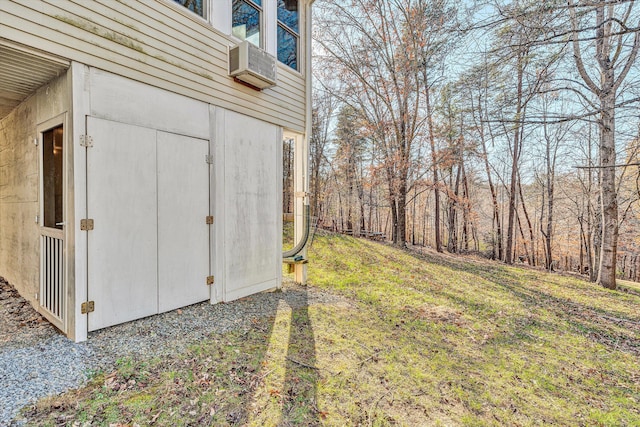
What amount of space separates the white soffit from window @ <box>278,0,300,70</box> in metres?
2.90

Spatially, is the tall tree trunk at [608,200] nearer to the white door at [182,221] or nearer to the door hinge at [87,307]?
the white door at [182,221]

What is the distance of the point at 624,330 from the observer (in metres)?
3.85

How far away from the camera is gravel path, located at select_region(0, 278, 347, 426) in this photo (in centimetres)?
203

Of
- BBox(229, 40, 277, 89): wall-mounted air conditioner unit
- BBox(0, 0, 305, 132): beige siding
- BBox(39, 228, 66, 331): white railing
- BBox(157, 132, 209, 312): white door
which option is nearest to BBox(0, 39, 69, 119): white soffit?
BBox(0, 0, 305, 132): beige siding

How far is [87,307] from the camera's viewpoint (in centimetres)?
264

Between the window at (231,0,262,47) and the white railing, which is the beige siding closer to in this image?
the window at (231,0,262,47)

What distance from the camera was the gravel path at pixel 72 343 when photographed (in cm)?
203

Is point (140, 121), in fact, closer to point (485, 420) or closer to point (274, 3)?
point (274, 3)

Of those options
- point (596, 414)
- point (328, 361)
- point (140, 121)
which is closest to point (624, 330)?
point (596, 414)

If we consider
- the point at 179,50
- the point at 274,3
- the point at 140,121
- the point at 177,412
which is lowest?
the point at 177,412

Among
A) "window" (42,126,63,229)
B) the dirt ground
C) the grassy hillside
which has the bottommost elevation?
the grassy hillside

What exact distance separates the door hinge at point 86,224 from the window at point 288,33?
3.47 meters

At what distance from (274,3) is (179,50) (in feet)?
6.35

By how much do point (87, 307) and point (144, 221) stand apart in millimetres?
896
